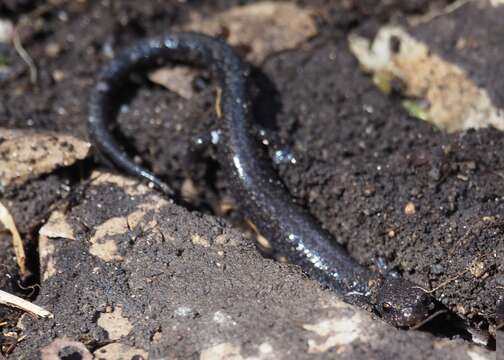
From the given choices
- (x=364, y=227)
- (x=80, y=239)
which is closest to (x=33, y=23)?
(x=80, y=239)

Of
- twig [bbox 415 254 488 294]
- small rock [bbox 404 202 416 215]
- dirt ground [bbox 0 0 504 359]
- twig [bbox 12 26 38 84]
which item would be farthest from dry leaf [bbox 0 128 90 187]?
twig [bbox 415 254 488 294]

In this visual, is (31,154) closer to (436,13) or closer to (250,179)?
(250,179)

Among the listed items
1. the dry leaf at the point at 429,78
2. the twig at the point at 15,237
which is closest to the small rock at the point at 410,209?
the dry leaf at the point at 429,78

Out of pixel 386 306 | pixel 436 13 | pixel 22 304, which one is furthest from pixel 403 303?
pixel 436 13

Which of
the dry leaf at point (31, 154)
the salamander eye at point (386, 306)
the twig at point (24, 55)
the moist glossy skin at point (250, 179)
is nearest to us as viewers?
the salamander eye at point (386, 306)

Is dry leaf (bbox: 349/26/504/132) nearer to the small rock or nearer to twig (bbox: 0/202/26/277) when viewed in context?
the small rock

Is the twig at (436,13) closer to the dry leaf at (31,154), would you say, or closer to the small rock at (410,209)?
the small rock at (410,209)
